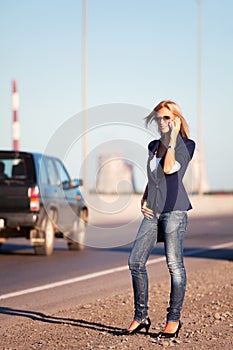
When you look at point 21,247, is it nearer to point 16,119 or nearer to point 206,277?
point 206,277

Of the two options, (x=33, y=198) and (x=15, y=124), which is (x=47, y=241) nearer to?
(x=33, y=198)

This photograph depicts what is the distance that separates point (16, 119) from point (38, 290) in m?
20.1

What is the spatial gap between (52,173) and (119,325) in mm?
8493

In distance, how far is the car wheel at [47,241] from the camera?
→ 1491 centimetres

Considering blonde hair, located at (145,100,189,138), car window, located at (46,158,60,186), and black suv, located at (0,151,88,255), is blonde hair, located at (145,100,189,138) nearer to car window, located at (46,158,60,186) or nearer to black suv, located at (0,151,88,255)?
black suv, located at (0,151,88,255)

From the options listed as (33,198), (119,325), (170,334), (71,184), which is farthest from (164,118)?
(71,184)

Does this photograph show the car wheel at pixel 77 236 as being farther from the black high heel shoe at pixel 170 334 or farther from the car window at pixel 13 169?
the black high heel shoe at pixel 170 334

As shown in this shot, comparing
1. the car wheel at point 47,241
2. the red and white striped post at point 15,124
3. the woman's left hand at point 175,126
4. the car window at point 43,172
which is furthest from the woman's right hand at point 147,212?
the red and white striped post at point 15,124

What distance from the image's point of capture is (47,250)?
49.9 ft

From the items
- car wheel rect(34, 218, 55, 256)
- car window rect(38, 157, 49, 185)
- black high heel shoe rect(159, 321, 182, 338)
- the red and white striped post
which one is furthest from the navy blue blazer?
the red and white striped post

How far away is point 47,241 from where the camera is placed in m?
15.1

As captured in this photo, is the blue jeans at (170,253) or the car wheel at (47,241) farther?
the car wheel at (47,241)

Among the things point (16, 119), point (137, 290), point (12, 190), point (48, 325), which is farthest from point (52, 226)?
point (16, 119)

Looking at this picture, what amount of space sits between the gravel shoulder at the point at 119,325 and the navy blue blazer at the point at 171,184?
1.11 meters
